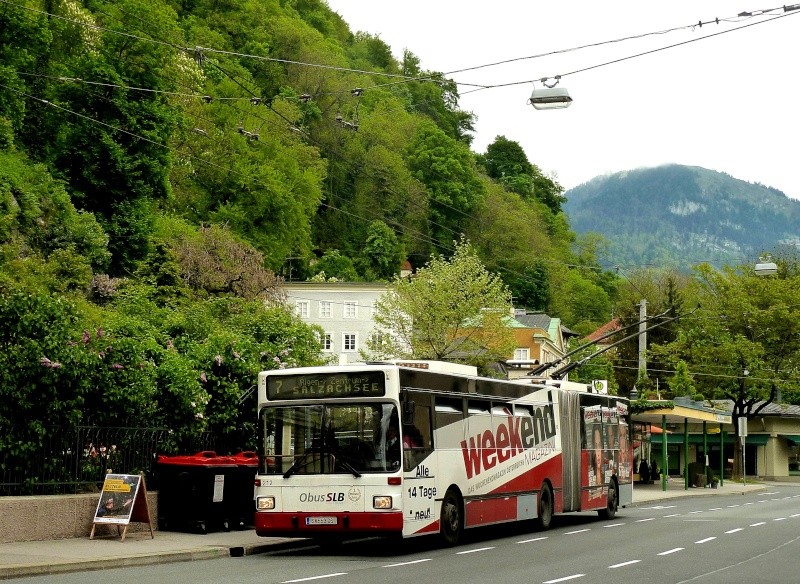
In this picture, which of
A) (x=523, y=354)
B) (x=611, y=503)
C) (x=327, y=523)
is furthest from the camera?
(x=523, y=354)

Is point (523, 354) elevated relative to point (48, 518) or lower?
elevated

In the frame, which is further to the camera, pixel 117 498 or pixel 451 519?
pixel 451 519

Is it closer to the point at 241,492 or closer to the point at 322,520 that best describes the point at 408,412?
the point at 322,520

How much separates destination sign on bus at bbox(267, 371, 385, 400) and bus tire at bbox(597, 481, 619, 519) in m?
13.0

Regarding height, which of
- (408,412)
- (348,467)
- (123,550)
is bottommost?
(123,550)

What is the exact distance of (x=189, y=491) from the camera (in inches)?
867

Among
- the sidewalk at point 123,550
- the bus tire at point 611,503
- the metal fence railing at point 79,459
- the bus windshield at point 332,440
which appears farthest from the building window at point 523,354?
the bus windshield at point 332,440

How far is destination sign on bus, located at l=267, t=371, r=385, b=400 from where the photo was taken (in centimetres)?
1922

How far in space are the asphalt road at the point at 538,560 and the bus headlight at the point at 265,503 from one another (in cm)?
76

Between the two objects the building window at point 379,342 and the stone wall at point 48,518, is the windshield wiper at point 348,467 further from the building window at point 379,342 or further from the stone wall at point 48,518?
the building window at point 379,342

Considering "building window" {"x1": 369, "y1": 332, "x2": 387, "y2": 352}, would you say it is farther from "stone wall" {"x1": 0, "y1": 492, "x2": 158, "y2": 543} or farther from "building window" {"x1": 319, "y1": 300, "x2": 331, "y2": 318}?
"stone wall" {"x1": 0, "y1": 492, "x2": 158, "y2": 543}

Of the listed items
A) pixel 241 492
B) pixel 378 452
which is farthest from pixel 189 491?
pixel 378 452

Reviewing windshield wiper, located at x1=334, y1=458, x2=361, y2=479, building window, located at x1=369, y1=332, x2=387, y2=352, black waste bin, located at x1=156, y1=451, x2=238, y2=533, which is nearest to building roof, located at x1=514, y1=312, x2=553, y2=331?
building window, located at x1=369, y1=332, x2=387, y2=352

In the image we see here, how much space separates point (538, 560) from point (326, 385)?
13.9 feet
